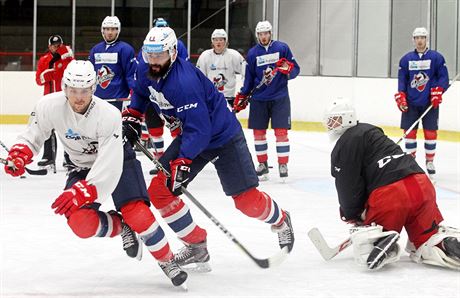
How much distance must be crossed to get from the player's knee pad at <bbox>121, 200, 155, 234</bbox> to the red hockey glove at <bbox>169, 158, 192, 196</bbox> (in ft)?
0.42

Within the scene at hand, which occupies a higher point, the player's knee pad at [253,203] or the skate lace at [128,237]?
the player's knee pad at [253,203]

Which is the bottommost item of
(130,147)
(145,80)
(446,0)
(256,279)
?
(256,279)

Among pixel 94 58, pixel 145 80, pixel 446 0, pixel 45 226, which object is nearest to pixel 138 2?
pixel 446 0

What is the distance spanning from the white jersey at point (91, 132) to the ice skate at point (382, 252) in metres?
1.08

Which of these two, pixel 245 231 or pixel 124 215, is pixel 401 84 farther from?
pixel 124 215

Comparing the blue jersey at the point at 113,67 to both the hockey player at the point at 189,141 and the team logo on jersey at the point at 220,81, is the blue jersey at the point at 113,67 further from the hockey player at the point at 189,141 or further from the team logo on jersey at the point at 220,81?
the hockey player at the point at 189,141

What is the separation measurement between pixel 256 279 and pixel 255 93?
323cm

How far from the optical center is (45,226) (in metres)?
4.49

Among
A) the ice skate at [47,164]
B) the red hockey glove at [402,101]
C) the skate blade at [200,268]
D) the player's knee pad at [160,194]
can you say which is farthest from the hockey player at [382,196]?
the ice skate at [47,164]

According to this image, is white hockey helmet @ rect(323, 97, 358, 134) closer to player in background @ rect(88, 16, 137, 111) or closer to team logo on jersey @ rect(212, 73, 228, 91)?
player in background @ rect(88, 16, 137, 111)

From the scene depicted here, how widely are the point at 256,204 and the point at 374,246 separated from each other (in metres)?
0.50

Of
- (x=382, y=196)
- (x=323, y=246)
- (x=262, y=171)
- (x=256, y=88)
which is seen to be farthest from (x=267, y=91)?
(x=382, y=196)

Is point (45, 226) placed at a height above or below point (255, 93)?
below

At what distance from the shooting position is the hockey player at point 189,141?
3217mm
